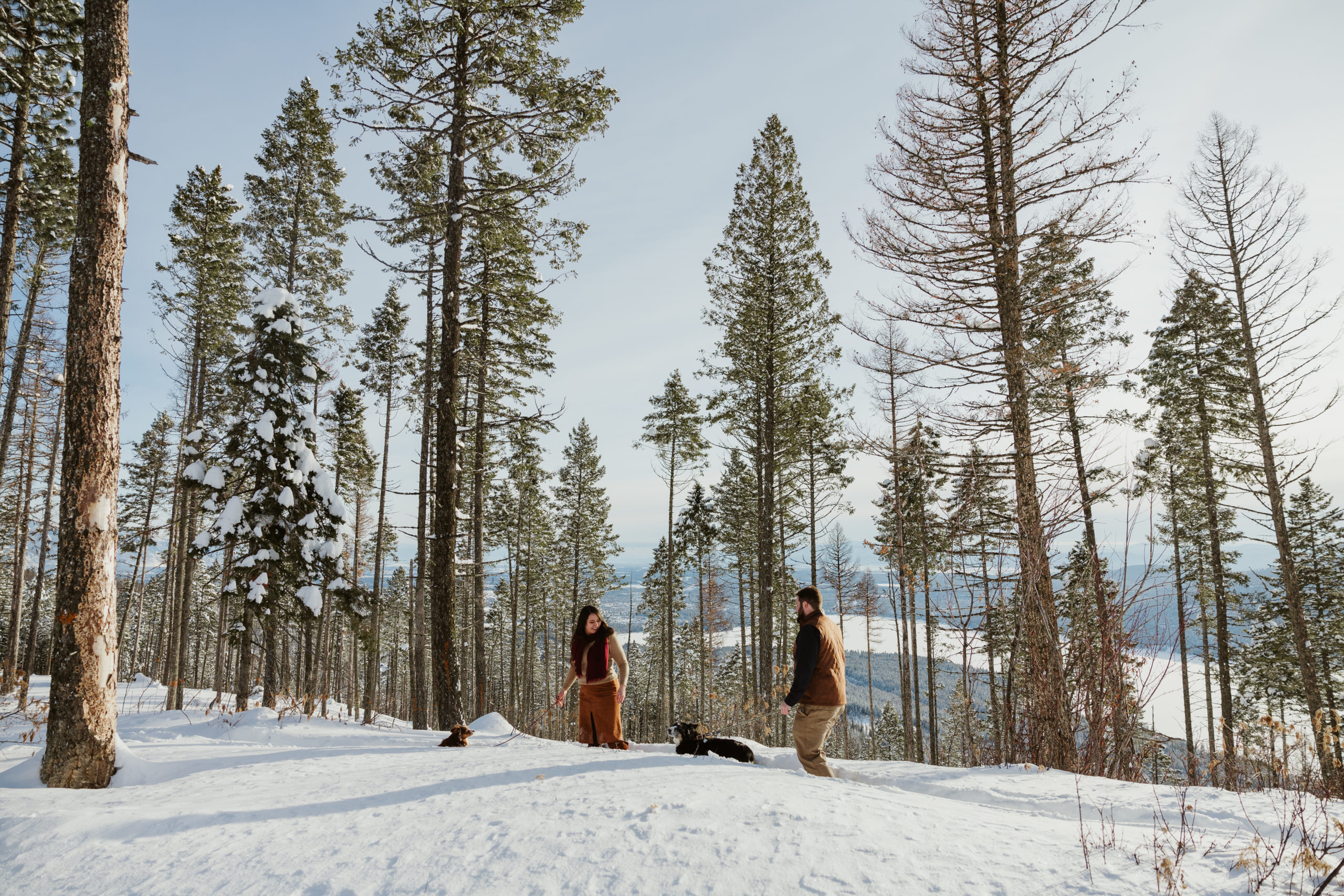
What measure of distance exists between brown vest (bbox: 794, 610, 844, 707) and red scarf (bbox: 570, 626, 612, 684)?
260 centimetres

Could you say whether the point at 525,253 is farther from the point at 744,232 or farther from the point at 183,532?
the point at 183,532

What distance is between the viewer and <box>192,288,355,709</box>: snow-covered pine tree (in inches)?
419

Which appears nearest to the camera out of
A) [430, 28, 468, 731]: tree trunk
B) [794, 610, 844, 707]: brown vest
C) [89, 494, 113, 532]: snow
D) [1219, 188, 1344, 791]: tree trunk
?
[89, 494, 113, 532]: snow

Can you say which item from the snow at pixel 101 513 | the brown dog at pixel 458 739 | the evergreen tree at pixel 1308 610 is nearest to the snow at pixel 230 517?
the snow at pixel 101 513

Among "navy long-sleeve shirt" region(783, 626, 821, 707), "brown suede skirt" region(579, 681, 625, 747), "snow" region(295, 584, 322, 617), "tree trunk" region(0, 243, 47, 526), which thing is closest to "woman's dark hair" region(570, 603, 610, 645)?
"brown suede skirt" region(579, 681, 625, 747)

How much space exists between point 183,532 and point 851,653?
169121 millimetres

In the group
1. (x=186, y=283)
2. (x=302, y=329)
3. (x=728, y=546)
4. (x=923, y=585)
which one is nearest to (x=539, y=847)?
(x=923, y=585)

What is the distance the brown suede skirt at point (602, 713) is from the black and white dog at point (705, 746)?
118 centimetres

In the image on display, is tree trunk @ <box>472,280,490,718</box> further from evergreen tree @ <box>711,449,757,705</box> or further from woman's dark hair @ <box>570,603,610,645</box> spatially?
evergreen tree @ <box>711,449,757,705</box>

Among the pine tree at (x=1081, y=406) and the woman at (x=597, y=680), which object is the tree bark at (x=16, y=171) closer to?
the woman at (x=597, y=680)

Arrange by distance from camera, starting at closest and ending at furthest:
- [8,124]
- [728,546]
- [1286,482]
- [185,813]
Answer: [185,813] → [8,124] → [1286,482] → [728,546]

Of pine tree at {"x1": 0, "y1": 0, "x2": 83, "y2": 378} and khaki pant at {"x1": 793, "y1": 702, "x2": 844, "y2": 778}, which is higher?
pine tree at {"x1": 0, "y1": 0, "x2": 83, "y2": 378}

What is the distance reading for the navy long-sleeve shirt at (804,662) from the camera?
5910mm

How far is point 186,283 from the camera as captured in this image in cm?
1742
